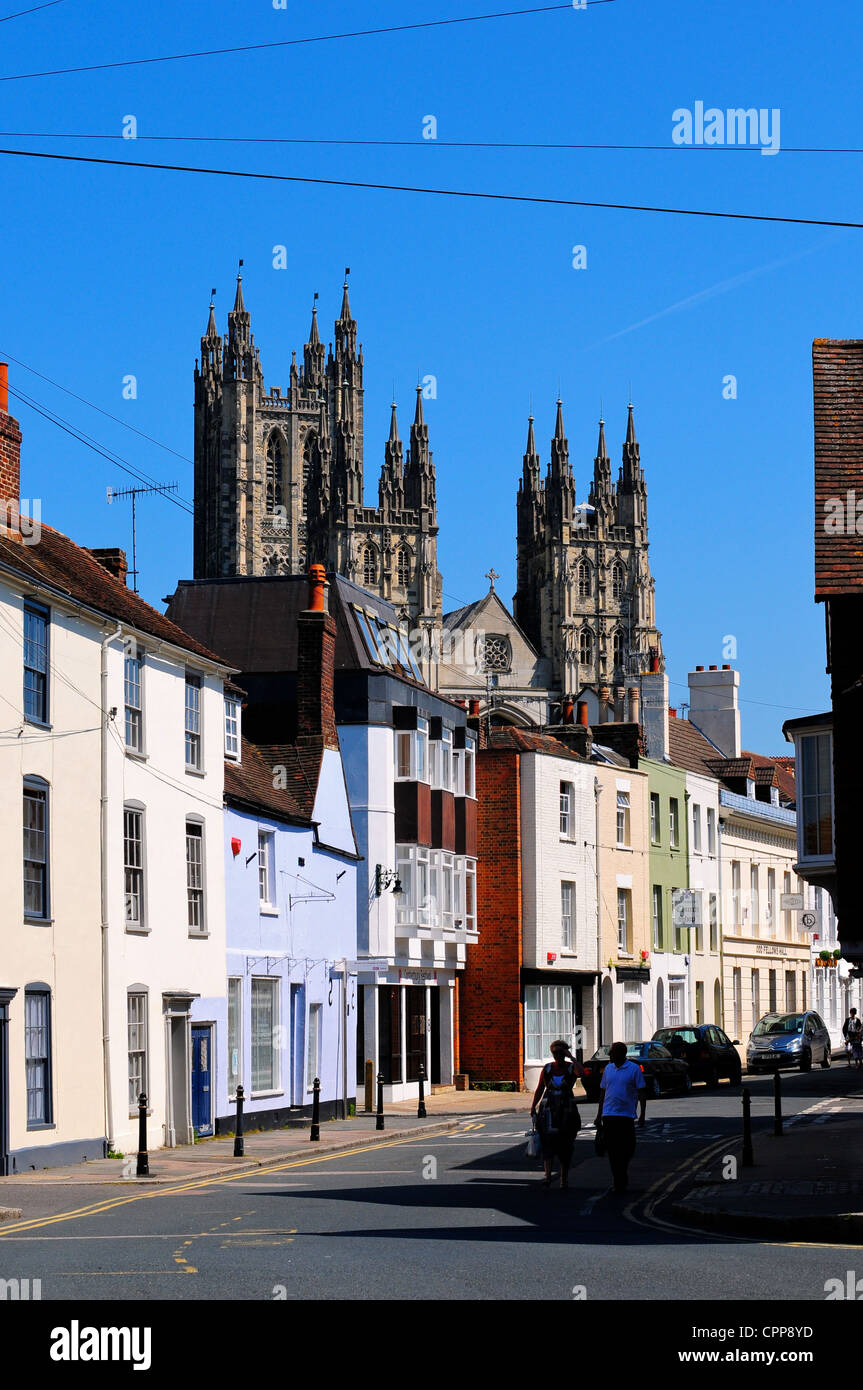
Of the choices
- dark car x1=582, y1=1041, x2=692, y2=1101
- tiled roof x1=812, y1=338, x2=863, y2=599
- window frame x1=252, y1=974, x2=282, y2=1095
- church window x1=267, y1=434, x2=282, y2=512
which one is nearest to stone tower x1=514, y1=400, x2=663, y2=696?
church window x1=267, y1=434, x2=282, y2=512

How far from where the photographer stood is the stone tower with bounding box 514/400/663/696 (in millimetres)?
164375

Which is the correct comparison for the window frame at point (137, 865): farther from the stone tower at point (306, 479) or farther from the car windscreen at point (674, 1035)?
the stone tower at point (306, 479)

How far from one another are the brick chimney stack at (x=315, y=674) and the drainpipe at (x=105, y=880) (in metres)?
10.9

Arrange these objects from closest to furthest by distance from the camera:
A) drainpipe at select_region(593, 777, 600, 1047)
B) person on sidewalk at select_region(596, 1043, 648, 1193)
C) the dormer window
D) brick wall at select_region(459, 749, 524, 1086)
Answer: person on sidewalk at select_region(596, 1043, 648, 1193) < the dormer window < brick wall at select_region(459, 749, 524, 1086) < drainpipe at select_region(593, 777, 600, 1047)

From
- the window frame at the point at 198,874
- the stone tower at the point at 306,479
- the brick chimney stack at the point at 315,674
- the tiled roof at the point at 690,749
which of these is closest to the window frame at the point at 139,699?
the window frame at the point at 198,874

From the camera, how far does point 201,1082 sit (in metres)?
32.9

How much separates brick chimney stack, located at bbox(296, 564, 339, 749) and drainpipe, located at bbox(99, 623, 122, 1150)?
10.9m

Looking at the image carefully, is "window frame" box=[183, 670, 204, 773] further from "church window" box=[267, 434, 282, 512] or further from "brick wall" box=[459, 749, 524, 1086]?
"church window" box=[267, 434, 282, 512]

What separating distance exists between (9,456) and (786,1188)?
17.1 m

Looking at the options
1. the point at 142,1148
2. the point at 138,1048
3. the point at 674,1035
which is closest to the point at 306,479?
the point at 674,1035

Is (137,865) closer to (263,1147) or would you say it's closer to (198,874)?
(198,874)
